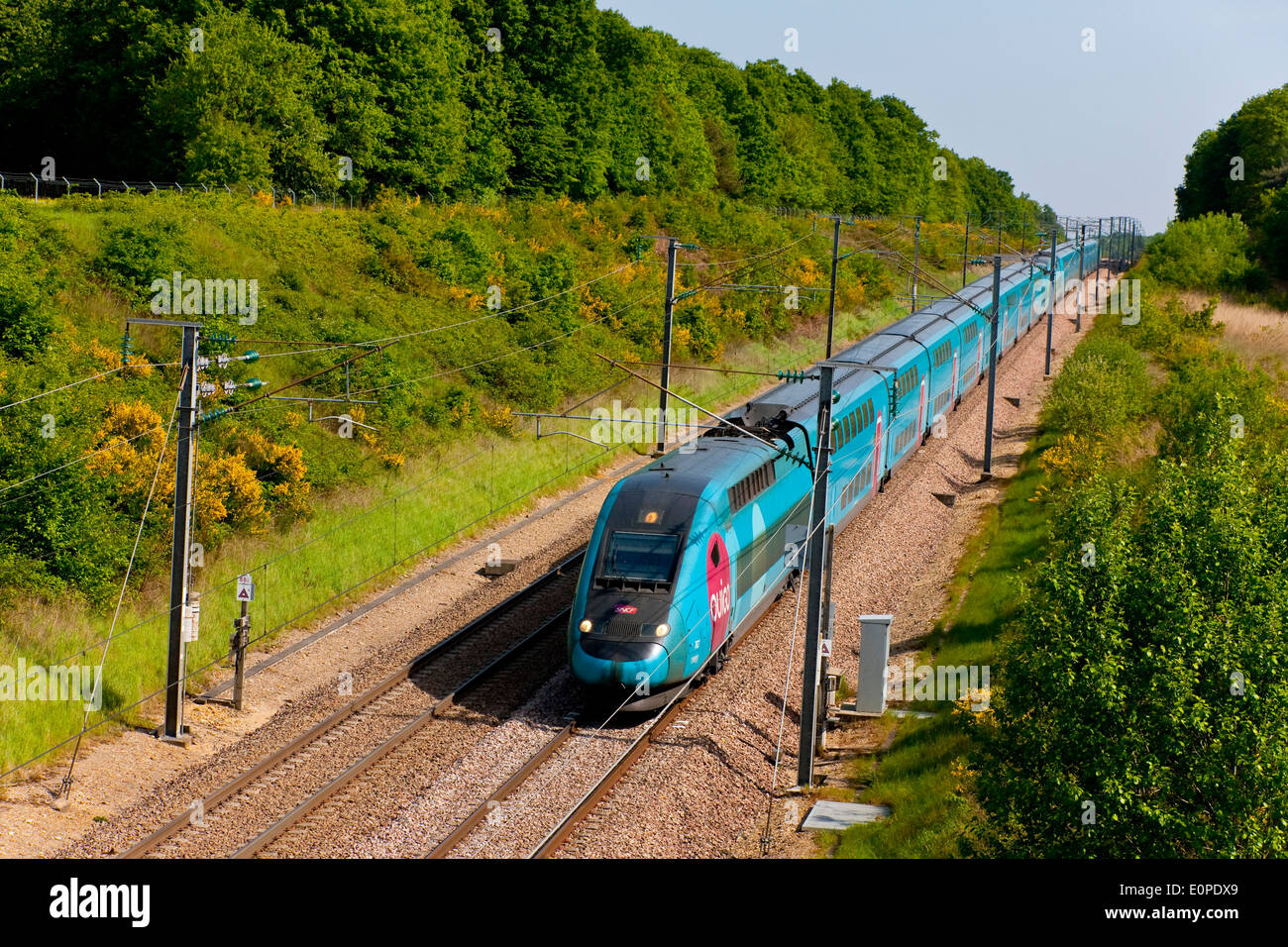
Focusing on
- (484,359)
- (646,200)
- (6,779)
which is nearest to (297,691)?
(6,779)

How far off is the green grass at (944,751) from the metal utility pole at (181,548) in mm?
10120

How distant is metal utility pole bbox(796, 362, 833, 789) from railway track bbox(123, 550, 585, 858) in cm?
516

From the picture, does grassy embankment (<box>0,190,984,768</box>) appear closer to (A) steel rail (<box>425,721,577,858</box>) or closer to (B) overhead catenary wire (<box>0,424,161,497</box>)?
(B) overhead catenary wire (<box>0,424,161,497</box>)

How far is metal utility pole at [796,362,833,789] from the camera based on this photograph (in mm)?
18531

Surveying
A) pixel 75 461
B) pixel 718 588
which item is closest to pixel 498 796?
pixel 718 588

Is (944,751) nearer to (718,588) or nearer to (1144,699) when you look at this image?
(718,588)

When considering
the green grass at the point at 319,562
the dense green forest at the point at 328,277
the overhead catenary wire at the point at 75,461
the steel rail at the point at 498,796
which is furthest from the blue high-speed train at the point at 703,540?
the overhead catenary wire at the point at 75,461

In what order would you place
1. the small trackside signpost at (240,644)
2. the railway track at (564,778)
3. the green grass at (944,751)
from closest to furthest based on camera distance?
1. the railway track at (564,778)
2. the green grass at (944,751)
3. the small trackside signpost at (240,644)

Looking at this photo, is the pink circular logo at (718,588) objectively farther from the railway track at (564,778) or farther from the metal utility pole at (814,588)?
the metal utility pole at (814,588)

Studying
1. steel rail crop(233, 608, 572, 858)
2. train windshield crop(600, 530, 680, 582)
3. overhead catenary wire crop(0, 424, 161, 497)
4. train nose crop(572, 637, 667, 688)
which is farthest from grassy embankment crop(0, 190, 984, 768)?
train windshield crop(600, 530, 680, 582)

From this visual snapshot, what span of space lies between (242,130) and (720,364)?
20.9 metres

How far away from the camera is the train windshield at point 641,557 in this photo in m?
19.5

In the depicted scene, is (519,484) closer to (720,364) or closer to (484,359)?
(484,359)

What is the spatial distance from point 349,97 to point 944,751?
3885cm
